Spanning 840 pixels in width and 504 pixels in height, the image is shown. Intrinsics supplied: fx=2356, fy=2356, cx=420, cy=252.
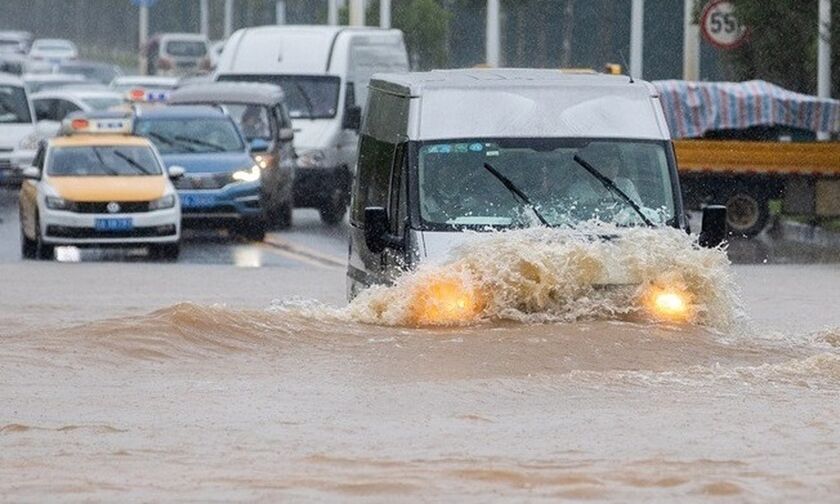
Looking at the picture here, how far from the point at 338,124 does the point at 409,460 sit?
22148 mm

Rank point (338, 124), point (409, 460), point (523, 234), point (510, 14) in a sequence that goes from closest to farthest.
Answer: point (409, 460) < point (523, 234) < point (338, 124) < point (510, 14)

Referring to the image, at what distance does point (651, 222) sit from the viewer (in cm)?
1377

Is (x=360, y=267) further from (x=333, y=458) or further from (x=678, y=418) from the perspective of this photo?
(x=333, y=458)

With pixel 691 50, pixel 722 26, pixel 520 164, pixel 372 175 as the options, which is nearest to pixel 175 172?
pixel 722 26

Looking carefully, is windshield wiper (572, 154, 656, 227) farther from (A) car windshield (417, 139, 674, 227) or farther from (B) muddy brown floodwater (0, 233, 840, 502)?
(B) muddy brown floodwater (0, 233, 840, 502)

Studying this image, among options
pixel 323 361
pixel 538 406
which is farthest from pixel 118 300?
pixel 538 406

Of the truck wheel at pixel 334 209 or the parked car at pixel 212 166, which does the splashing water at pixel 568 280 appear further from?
the truck wheel at pixel 334 209

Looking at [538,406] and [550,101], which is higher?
[550,101]

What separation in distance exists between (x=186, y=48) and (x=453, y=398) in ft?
221

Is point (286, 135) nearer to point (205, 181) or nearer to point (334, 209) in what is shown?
point (205, 181)

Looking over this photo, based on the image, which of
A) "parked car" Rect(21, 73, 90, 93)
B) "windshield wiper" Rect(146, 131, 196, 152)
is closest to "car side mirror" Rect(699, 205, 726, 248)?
"windshield wiper" Rect(146, 131, 196, 152)

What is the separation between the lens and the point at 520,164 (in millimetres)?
13961

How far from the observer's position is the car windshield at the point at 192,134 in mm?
29234

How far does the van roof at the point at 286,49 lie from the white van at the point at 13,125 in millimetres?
4365
